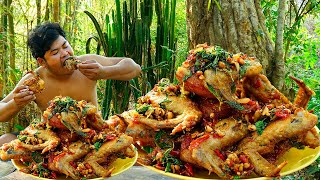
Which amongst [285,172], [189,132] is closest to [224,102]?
[189,132]

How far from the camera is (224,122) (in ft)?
3.73

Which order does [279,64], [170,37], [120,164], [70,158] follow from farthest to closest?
1. [170,37]
2. [279,64]
3. [120,164]
4. [70,158]

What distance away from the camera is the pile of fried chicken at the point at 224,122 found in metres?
1.07

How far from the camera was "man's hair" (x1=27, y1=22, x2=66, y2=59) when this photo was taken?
6.45 ft

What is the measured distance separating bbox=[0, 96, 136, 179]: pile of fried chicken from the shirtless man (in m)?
0.29

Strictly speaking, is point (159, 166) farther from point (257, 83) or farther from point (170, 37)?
point (170, 37)

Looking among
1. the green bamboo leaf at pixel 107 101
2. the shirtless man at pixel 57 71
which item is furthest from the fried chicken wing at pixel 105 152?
the green bamboo leaf at pixel 107 101

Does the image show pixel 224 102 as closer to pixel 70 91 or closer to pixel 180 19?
pixel 70 91

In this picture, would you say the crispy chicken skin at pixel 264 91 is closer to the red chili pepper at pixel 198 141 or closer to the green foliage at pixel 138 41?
the red chili pepper at pixel 198 141

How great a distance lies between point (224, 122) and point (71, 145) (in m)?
0.51

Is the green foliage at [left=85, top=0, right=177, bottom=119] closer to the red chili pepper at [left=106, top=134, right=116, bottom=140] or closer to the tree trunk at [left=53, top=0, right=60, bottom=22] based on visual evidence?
the tree trunk at [left=53, top=0, right=60, bottom=22]

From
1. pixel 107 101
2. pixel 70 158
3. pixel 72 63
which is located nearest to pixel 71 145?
pixel 70 158

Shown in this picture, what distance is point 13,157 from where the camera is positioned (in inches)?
55.1

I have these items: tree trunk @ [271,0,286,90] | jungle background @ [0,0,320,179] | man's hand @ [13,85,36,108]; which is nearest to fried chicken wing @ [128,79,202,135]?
man's hand @ [13,85,36,108]
